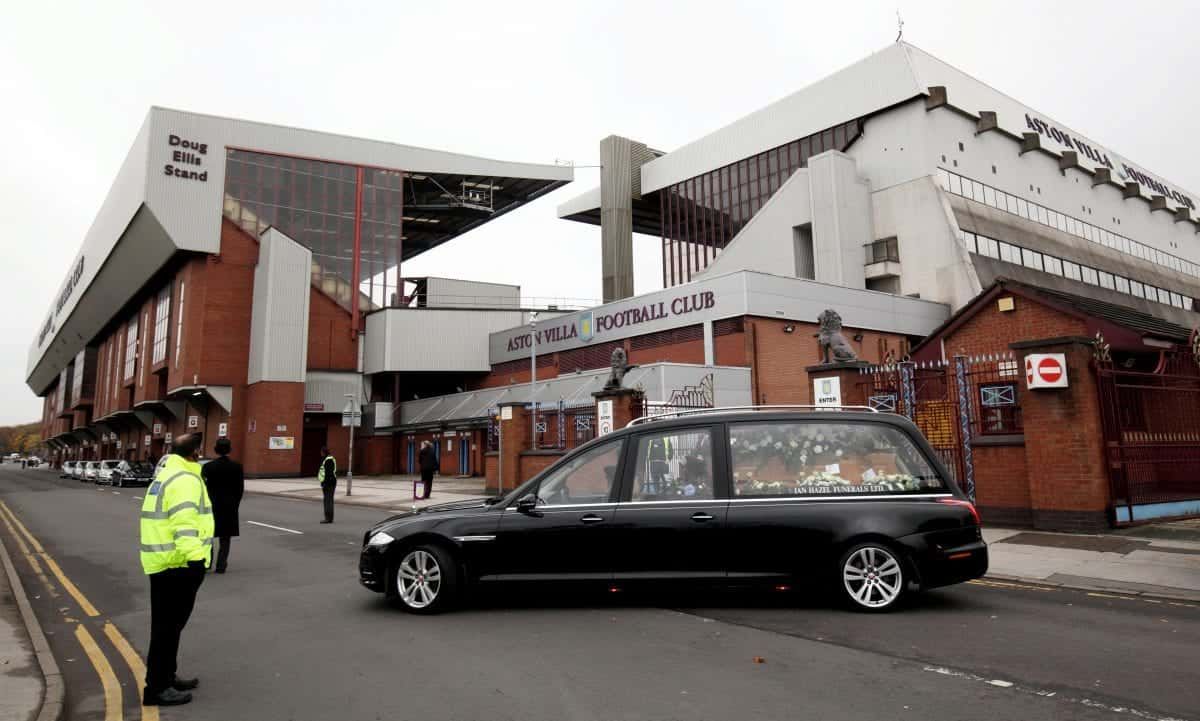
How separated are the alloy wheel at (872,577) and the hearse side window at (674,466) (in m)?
1.37

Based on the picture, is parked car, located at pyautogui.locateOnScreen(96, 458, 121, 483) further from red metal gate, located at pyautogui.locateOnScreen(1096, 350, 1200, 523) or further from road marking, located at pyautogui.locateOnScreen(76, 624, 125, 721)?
red metal gate, located at pyautogui.locateOnScreen(1096, 350, 1200, 523)

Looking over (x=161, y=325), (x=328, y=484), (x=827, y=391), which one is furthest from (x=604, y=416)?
(x=161, y=325)

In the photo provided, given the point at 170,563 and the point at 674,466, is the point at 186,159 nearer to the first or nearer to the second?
the point at 674,466

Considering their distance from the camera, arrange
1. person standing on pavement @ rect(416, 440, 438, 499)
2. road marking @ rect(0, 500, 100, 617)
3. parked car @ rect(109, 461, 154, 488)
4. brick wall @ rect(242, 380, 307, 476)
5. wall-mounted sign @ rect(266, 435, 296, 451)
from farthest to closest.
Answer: wall-mounted sign @ rect(266, 435, 296, 451)
brick wall @ rect(242, 380, 307, 476)
parked car @ rect(109, 461, 154, 488)
person standing on pavement @ rect(416, 440, 438, 499)
road marking @ rect(0, 500, 100, 617)

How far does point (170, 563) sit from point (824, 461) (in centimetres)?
518

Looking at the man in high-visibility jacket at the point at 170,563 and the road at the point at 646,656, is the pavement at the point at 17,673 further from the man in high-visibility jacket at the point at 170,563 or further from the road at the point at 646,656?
the man in high-visibility jacket at the point at 170,563

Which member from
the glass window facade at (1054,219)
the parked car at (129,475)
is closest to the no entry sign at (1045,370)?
the glass window facade at (1054,219)

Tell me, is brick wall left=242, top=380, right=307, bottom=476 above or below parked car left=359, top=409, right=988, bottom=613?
above

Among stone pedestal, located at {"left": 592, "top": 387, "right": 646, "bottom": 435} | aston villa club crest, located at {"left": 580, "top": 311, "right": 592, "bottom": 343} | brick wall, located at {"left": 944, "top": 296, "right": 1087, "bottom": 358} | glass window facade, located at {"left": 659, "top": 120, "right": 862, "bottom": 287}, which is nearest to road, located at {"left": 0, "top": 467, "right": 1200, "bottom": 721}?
stone pedestal, located at {"left": 592, "top": 387, "right": 646, "bottom": 435}

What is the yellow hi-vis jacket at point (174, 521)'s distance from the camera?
14.9ft

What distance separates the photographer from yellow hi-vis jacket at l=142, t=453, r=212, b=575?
4.54 m

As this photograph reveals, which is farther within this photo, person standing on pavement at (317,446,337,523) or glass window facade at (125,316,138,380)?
glass window facade at (125,316,138,380)

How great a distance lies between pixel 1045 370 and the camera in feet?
37.7

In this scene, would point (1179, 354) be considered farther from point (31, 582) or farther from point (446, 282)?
point (446, 282)
